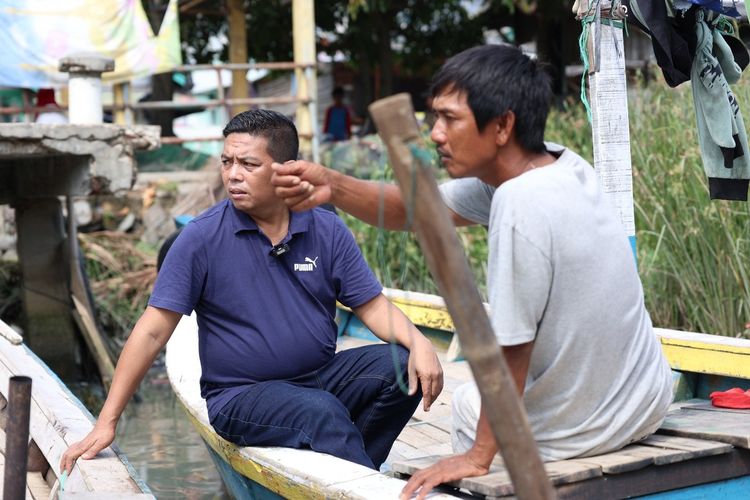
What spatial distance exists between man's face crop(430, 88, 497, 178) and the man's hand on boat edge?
56.6 inches

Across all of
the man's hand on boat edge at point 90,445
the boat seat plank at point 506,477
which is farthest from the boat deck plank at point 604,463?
the man's hand on boat edge at point 90,445

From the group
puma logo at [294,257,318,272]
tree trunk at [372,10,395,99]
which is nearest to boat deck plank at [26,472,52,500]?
puma logo at [294,257,318,272]

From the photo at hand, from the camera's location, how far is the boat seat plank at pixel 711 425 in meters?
2.81

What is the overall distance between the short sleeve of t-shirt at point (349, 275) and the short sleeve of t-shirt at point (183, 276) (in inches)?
18.4

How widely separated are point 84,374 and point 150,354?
5363mm

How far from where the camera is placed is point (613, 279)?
2508 millimetres

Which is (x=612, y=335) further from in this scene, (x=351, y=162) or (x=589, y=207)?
(x=351, y=162)

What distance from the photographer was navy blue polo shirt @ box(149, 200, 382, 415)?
3240 mm

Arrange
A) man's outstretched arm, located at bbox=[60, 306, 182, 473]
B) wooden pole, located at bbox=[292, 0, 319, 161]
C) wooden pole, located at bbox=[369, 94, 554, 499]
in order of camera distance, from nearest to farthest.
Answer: wooden pole, located at bbox=[369, 94, 554, 499] → man's outstretched arm, located at bbox=[60, 306, 182, 473] → wooden pole, located at bbox=[292, 0, 319, 161]

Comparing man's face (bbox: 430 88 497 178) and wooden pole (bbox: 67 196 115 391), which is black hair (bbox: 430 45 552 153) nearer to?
man's face (bbox: 430 88 497 178)

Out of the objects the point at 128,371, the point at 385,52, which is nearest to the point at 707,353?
the point at 128,371

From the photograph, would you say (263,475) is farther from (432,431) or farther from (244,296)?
(432,431)

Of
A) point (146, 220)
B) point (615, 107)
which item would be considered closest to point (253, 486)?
point (615, 107)

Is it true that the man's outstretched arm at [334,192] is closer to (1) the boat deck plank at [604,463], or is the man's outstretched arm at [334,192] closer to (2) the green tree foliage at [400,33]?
(1) the boat deck plank at [604,463]
